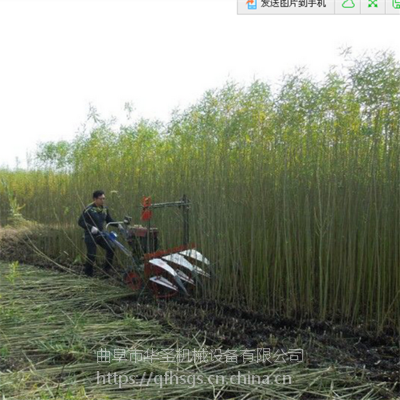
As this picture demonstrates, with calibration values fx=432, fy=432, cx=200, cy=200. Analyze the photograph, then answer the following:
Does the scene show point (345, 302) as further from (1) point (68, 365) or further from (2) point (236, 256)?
(1) point (68, 365)

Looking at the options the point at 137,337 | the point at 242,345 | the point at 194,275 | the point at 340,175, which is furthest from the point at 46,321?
the point at 340,175

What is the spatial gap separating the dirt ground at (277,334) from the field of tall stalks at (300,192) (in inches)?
6.0

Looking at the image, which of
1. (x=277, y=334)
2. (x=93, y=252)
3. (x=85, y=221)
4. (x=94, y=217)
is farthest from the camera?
(x=93, y=252)

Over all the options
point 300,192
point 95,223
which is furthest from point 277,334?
point 95,223

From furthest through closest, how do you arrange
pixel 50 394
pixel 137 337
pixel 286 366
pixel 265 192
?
pixel 265 192, pixel 137 337, pixel 286 366, pixel 50 394

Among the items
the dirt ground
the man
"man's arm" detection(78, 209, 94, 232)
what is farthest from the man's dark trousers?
the dirt ground

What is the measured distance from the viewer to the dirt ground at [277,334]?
229 centimetres

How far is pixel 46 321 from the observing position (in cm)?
309

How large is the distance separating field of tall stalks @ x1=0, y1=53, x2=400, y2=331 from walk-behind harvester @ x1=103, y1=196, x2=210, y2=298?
0.41 ft

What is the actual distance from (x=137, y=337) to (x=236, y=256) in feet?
3.77

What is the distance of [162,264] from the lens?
3.51m

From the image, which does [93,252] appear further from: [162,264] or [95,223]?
[162,264]

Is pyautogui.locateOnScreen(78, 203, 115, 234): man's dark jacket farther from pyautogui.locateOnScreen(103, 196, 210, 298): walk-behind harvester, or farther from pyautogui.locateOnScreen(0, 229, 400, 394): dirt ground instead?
pyautogui.locateOnScreen(0, 229, 400, 394): dirt ground

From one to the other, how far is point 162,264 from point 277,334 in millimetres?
1138
